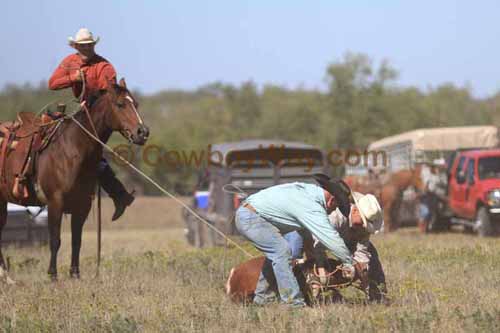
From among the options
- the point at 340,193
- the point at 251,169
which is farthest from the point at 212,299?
the point at 251,169

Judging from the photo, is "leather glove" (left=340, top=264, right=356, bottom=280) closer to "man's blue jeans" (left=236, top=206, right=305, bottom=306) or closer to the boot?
"man's blue jeans" (left=236, top=206, right=305, bottom=306)

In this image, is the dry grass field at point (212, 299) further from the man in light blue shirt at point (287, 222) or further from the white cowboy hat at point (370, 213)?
the white cowboy hat at point (370, 213)

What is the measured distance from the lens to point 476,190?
829 inches

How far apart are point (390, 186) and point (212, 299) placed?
1625cm

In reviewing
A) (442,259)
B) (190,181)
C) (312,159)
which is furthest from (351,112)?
(442,259)

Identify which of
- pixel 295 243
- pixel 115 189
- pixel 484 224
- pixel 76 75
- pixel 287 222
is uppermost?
pixel 76 75

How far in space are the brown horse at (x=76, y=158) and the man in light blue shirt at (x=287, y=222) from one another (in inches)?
99.9

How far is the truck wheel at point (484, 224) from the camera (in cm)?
2025

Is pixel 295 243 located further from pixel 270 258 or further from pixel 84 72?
pixel 84 72

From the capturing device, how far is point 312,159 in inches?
934

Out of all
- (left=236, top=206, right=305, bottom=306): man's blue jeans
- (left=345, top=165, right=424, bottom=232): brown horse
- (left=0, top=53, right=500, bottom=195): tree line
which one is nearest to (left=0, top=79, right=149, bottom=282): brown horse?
(left=236, top=206, right=305, bottom=306): man's blue jeans

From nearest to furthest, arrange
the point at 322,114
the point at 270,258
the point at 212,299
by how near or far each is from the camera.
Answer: the point at 270,258 → the point at 212,299 → the point at 322,114

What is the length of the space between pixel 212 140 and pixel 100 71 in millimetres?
67709

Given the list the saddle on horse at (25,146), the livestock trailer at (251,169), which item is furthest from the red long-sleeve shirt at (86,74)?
the livestock trailer at (251,169)
